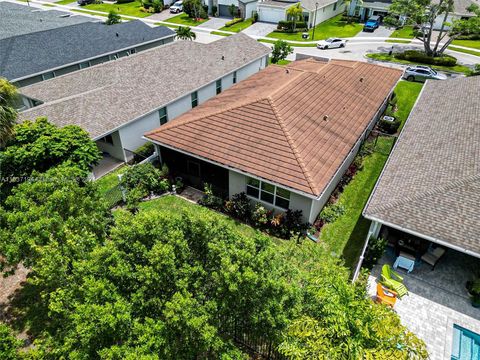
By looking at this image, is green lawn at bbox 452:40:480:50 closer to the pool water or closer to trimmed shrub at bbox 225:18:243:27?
trimmed shrub at bbox 225:18:243:27

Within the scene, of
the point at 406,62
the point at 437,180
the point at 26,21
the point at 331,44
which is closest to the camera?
the point at 437,180

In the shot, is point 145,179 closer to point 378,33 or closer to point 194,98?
point 194,98

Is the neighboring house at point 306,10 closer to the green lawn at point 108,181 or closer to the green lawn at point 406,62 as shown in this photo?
the green lawn at point 406,62

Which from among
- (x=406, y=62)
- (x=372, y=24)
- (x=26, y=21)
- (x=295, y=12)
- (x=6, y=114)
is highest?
(x=6, y=114)

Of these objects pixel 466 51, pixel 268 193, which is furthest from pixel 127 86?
pixel 466 51

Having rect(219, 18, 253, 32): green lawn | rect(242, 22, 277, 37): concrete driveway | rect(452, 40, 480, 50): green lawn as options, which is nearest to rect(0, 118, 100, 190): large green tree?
rect(242, 22, 277, 37): concrete driveway

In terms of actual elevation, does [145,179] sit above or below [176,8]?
below

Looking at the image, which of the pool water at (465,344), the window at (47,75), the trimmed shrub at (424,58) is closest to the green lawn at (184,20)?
the trimmed shrub at (424,58)
